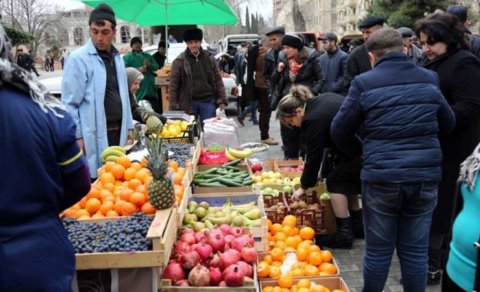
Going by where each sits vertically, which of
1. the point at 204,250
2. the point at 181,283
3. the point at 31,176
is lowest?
the point at 181,283

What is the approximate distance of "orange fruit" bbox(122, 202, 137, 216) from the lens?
9.63ft

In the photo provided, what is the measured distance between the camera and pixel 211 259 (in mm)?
3174

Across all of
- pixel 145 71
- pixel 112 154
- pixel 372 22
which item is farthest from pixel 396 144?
pixel 145 71

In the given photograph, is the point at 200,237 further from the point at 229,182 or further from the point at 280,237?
the point at 229,182

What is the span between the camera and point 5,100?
1699 millimetres

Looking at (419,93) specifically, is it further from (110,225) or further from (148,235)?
(110,225)

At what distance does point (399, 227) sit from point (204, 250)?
4.28 ft

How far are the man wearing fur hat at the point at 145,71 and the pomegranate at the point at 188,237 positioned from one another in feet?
20.7

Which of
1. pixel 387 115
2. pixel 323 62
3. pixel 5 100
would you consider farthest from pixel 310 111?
pixel 323 62

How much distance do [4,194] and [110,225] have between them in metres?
1.08

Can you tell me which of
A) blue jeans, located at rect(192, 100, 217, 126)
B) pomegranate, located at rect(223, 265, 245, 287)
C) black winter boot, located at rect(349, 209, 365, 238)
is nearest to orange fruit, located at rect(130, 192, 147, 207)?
pomegranate, located at rect(223, 265, 245, 287)

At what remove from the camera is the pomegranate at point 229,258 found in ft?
10.0

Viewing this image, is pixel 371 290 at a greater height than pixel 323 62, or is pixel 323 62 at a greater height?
pixel 323 62

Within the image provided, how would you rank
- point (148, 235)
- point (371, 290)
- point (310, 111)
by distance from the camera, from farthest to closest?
point (310, 111) < point (371, 290) < point (148, 235)
